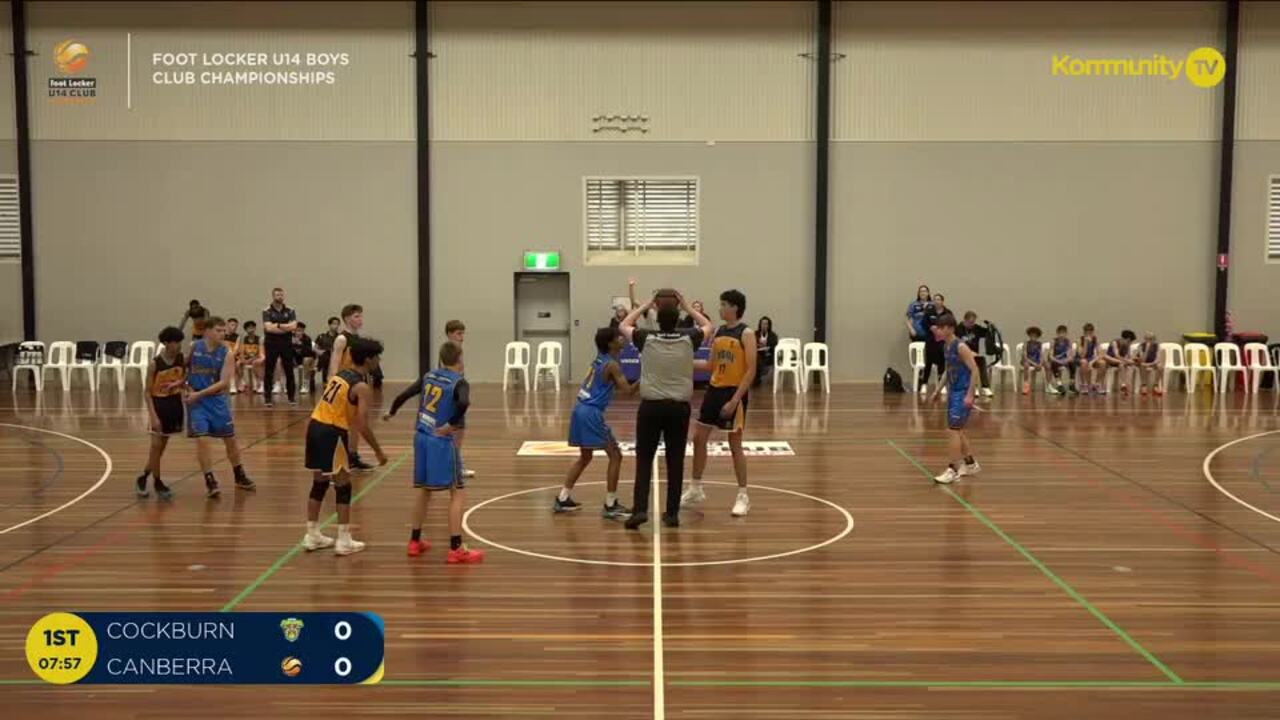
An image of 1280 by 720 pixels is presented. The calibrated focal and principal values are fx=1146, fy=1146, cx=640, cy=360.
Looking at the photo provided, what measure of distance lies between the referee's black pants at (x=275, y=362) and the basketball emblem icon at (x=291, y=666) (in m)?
15.4

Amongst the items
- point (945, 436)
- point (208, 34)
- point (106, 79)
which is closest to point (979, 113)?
point (945, 436)

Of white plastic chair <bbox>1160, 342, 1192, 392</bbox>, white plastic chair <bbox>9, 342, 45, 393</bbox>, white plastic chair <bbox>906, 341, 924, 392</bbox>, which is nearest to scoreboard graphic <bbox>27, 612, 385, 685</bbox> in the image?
white plastic chair <bbox>906, 341, 924, 392</bbox>

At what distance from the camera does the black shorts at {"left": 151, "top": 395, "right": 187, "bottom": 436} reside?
432 inches

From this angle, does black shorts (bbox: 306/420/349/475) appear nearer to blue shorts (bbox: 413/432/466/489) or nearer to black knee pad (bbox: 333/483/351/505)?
black knee pad (bbox: 333/483/351/505)

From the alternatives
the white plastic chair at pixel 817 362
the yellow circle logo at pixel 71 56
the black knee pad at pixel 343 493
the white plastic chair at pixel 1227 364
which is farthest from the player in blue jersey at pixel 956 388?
the yellow circle logo at pixel 71 56

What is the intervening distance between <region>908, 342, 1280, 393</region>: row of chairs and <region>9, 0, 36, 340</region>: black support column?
17681 millimetres

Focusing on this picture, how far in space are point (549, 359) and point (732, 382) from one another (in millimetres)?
12533

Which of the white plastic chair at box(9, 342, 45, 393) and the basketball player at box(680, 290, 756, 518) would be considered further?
the white plastic chair at box(9, 342, 45, 393)

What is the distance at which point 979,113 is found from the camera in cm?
2344

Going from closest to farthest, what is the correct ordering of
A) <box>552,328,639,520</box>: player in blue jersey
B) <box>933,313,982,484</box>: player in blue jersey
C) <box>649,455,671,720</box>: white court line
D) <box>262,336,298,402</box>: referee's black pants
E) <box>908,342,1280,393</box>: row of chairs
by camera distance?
1. <box>649,455,671,720</box>: white court line
2. <box>552,328,639,520</box>: player in blue jersey
3. <box>933,313,982,484</box>: player in blue jersey
4. <box>262,336,298,402</box>: referee's black pants
5. <box>908,342,1280,393</box>: row of chairs

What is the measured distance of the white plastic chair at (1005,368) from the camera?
22.2 m

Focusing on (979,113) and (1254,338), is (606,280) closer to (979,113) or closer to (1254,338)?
(979,113)

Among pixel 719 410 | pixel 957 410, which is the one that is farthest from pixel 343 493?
pixel 957 410

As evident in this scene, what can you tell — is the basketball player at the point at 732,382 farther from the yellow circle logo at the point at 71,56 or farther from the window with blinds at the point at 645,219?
the yellow circle logo at the point at 71,56
